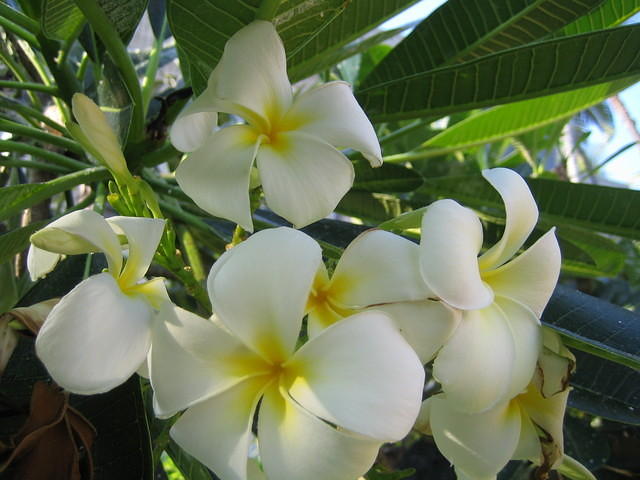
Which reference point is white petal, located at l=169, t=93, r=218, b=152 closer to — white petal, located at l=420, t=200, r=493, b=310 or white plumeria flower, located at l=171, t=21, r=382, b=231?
white plumeria flower, located at l=171, t=21, r=382, b=231

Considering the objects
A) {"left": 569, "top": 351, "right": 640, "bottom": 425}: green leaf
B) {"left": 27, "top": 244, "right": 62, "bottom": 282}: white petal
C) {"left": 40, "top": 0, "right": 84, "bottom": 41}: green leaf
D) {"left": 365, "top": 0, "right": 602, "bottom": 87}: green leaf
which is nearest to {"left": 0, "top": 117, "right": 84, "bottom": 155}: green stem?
{"left": 40, "top": 0, "right": 84, "bottom": 41}: green leaf

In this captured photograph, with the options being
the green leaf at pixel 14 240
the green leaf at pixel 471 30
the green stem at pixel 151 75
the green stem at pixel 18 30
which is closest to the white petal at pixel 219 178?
the green leaf at pixel 14 240

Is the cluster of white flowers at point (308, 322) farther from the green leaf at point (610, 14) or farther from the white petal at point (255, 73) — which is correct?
the green leaf at point (610, 14)

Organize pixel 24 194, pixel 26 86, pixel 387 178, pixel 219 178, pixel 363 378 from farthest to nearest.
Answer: pixel 387 178 → pixel 26 86 → pixel 24 194 → pixel 219 178 → pixel 363 378

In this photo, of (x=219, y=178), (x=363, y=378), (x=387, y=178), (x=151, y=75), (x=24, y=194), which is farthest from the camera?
(x=151, y=75)

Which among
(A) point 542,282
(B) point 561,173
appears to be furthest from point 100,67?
(B) point 561,173

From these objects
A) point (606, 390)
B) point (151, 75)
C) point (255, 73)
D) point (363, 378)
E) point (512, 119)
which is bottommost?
point (606, 390)

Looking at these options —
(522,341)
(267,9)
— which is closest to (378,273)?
(522,341)

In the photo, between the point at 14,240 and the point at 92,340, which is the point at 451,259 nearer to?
the point at 92,340
